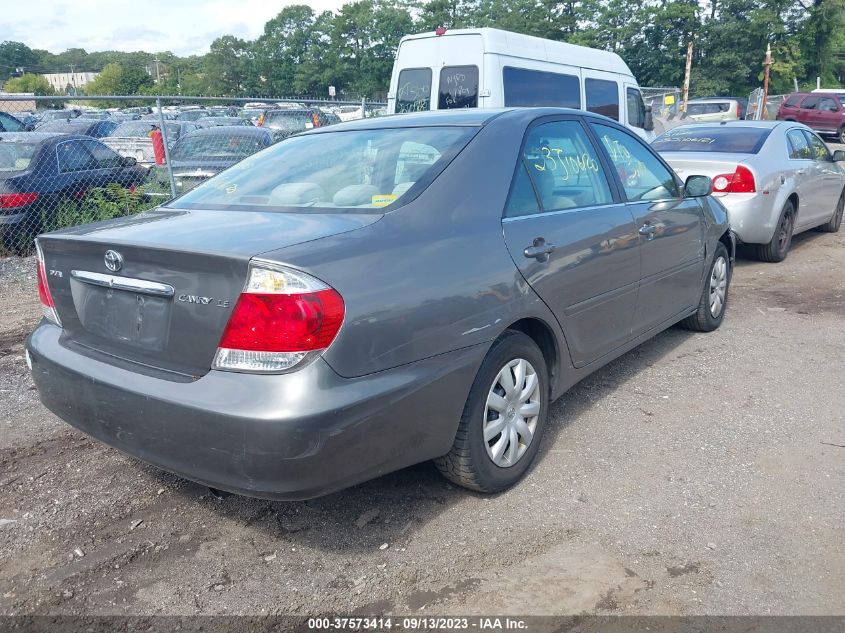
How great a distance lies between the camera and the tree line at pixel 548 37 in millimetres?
45250

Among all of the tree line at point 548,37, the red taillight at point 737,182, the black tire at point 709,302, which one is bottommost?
the black tire at point 709,302

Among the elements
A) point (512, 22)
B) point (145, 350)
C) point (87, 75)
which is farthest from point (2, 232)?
point (87, 75)

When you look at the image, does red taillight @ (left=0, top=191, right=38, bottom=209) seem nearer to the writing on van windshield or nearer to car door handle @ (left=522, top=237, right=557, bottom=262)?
the writing on van windshield

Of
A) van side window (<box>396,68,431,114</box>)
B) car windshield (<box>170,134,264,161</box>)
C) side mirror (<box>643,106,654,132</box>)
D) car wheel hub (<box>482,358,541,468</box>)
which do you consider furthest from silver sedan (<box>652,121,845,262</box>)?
car windshield (<box>170,134,264,161</box>)

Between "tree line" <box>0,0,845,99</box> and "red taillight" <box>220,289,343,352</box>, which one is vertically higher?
"tree line" <box>0,0,845,99</box>

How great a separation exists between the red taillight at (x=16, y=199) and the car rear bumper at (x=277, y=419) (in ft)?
21.1

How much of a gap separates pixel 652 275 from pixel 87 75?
137123 millimetres

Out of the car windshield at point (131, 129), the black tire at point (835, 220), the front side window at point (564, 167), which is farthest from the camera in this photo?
the car windshield at point (131, 129)

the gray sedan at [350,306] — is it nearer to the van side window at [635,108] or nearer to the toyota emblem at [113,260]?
the toyota emblem at [113,260]

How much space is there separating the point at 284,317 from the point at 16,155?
7968mm

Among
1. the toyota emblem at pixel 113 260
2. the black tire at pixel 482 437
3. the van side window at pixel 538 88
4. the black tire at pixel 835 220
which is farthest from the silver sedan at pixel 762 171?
the toyota emblem at pixel 113 260

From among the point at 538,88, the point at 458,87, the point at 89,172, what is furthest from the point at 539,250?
the point at 538,88

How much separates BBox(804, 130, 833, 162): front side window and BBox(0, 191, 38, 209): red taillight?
9122 mm

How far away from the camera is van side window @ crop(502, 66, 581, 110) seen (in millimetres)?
10242
